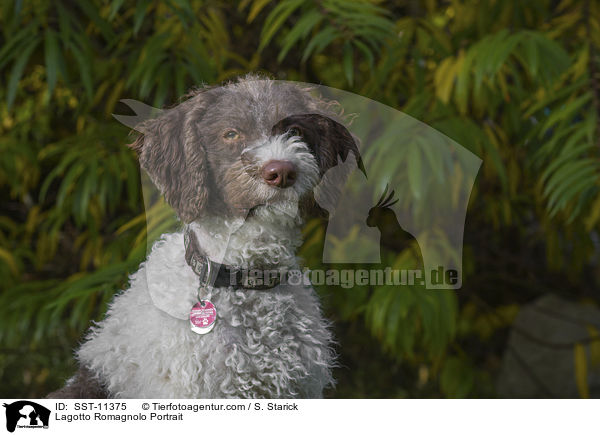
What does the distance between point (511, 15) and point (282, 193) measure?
1.30 m

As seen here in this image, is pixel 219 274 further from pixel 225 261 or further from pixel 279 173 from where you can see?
Answer: pixel 279 173

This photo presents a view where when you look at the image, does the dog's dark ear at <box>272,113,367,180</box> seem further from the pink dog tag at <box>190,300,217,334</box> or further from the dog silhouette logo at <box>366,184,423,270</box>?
the pink dog tag at <box>190,300,217,334</box>

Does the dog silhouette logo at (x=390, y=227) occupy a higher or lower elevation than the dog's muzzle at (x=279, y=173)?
higher

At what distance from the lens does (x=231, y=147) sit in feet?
2.49

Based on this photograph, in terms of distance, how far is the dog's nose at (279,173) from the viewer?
0.71m

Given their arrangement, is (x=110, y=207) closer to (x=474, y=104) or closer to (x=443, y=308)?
(x=443, y=308)

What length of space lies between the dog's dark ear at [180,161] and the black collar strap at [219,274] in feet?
0.14

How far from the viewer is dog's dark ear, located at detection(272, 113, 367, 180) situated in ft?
2.54

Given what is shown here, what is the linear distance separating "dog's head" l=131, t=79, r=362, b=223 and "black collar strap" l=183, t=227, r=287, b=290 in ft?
0.15

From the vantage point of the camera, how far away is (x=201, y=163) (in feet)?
2.53
